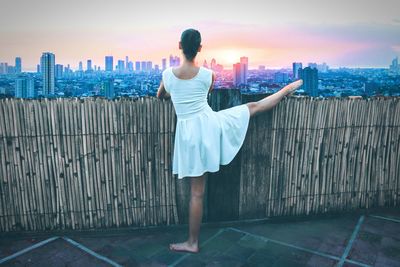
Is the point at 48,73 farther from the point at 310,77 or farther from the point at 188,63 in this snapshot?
the point at 188,63

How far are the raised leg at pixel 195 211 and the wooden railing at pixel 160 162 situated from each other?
49 centimetres

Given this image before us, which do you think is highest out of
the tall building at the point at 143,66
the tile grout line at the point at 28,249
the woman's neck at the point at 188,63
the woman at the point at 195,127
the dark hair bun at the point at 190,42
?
the tall building at the point at 143,66

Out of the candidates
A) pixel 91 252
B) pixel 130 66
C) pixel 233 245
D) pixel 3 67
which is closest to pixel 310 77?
pixel 233 245

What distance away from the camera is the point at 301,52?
42312 millimetres

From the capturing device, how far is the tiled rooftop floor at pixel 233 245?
2.82 m

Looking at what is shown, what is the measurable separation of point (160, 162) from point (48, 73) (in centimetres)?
4278

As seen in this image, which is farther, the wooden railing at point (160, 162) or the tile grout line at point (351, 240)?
the wooden railing at point (160, 162)

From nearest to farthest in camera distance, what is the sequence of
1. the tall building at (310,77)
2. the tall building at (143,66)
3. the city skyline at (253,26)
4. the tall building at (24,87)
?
the city skyline at (253,26) → the tall building at (310,77) → the tall building at (24,87) → the tall building at (143,66)

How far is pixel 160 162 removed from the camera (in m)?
3.35

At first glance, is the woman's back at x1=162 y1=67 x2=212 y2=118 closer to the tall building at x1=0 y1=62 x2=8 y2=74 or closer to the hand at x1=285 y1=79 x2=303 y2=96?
the hand at x1=285 y1=79 x2=303 y2=96

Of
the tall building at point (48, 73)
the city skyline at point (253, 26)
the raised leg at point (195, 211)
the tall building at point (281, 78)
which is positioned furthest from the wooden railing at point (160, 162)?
the tall building at point (48, 73)

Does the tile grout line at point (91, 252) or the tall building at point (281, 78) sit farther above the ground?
the tall building at point (281, 78)

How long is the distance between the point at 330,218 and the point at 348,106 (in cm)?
129

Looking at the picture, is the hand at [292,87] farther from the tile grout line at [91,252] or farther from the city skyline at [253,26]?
the city skyline at [253,26]
